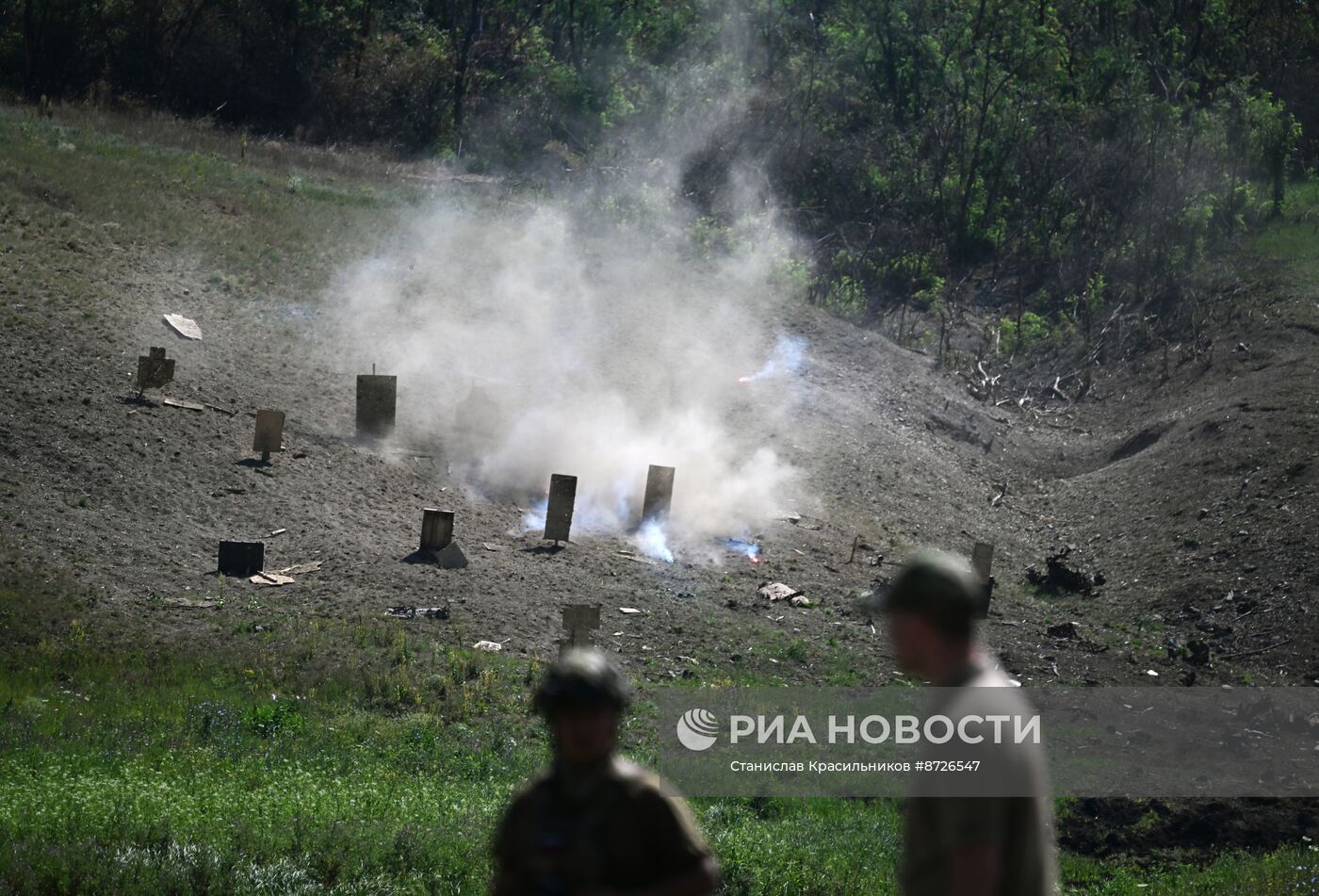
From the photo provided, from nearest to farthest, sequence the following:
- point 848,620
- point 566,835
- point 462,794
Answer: point 566,835 → point 462,794 → point 848,620

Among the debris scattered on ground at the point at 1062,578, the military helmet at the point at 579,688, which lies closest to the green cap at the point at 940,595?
the military helmet at the point at 579,688

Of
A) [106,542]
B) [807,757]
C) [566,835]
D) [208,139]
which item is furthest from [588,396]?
[566,835]

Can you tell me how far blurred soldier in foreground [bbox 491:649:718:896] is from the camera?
3.41 m

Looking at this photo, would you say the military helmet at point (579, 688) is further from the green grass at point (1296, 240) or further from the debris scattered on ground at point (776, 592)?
the green grass at point (1296, 240)

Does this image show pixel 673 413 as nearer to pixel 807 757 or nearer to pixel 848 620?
pixel 848 620

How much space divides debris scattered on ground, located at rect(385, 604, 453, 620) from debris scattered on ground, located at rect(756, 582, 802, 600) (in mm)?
4296

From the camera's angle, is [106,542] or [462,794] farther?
[106,542]

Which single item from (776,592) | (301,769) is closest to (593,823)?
(301,769)

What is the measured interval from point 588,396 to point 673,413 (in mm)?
1526

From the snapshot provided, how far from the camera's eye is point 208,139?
37344 mm

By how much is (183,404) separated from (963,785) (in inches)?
734

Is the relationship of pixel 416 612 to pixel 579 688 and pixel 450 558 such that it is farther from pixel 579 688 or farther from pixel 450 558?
pixel 579 688

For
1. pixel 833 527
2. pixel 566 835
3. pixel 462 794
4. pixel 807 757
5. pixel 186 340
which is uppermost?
pixel 186 340

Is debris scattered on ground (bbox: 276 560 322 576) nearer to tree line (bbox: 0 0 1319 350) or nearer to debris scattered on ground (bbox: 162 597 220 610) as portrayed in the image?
debris scattered on ground (bbox: 162 597 220 610)
